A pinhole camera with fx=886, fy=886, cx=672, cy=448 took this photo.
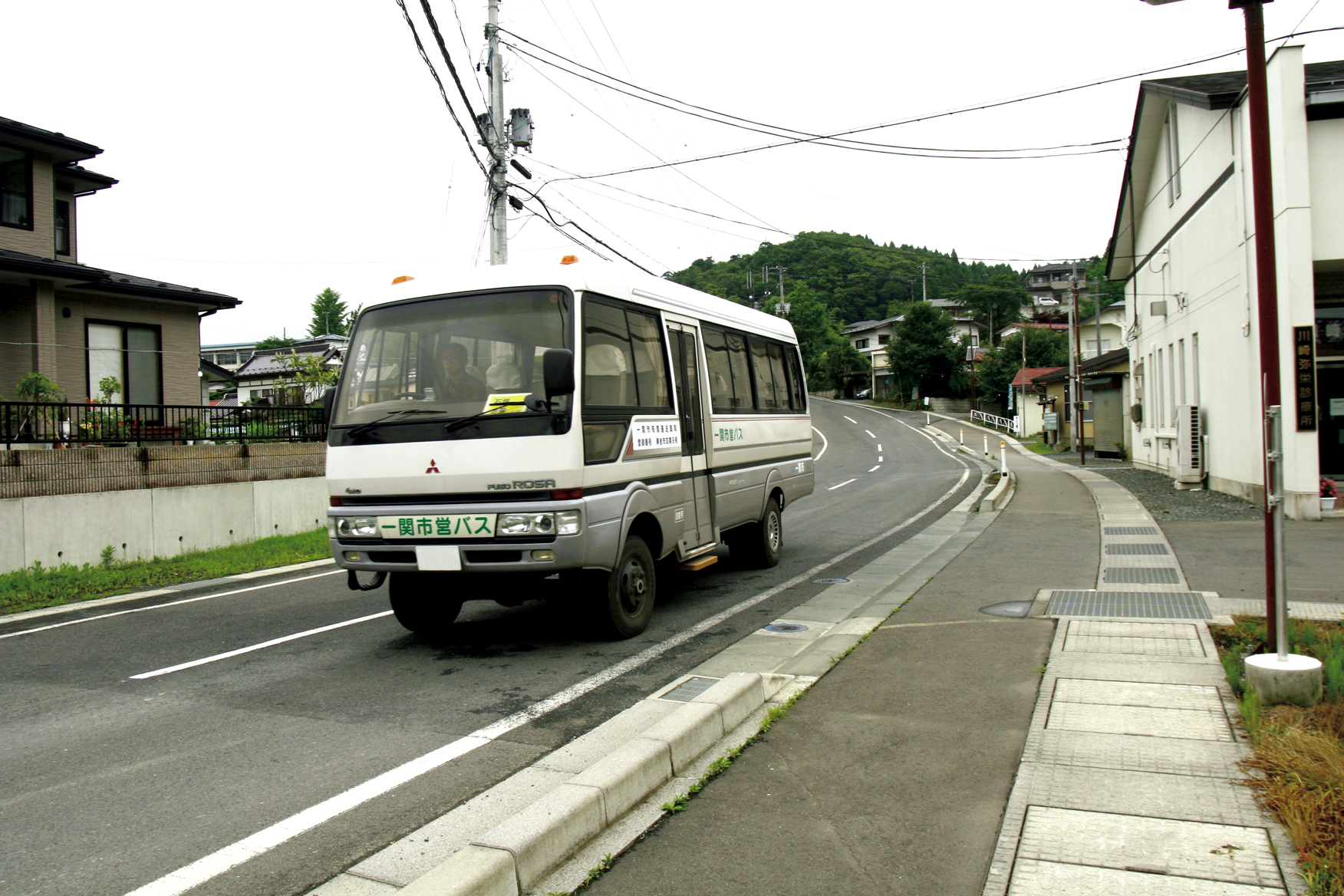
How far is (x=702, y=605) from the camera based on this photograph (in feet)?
29.0

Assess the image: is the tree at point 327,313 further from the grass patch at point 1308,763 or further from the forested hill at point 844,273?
the grass patch at point 1308,763

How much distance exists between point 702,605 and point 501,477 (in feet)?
10.7

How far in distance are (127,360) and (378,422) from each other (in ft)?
51.0

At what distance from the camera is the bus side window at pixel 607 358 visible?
671 centimetres

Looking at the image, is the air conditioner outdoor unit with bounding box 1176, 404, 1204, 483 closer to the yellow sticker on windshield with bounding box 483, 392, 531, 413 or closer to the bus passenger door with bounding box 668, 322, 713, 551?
the bus passenger door with bounding box 668, 322, 713, 551

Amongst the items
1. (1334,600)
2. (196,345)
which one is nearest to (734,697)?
(1334,600)

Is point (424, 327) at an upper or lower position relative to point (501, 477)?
upper

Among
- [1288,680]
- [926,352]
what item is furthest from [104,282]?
[926,352]

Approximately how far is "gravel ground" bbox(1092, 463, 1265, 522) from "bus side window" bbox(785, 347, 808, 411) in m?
6.50

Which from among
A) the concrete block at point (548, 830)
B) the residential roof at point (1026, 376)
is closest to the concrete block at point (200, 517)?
the concrete block at point (548, 830)

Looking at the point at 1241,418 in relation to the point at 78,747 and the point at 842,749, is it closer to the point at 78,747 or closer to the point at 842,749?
the point at 842,749

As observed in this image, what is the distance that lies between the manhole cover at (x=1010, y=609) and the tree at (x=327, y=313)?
87.6 m

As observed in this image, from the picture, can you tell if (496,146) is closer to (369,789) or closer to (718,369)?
(718,369)

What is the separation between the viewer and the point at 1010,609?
8000 mm
